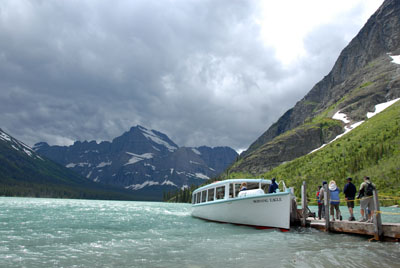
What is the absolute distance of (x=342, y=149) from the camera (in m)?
157

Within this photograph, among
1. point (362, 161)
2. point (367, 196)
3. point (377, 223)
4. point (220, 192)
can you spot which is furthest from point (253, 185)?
→ point (362, 161)

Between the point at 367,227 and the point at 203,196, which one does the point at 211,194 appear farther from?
the point at 367,227

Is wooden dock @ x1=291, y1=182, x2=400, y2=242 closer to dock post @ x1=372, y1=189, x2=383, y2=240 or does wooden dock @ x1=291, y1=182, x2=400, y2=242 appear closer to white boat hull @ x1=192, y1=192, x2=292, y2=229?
dock post @ x1=372, y1=189, x2=383, y2=240

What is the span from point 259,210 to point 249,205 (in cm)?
109

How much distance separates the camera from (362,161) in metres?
131

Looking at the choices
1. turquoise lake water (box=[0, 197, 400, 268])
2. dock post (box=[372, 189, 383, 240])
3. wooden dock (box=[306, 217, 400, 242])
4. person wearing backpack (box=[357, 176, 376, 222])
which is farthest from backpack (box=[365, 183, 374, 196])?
turquoise lake water (box=[0, 197, 400, 268])

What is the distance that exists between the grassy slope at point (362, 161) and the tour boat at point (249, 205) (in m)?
87.6

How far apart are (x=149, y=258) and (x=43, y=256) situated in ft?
18.8

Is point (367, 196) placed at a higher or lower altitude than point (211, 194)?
lower

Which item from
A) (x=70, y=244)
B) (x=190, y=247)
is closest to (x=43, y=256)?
(x=70, y=244)

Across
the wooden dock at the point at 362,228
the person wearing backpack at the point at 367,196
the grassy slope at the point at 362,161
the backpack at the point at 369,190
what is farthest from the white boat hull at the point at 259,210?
the grassy slope at the point at 362,161

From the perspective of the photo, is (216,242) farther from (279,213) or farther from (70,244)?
(70,244)

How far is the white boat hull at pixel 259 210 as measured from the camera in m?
26.5

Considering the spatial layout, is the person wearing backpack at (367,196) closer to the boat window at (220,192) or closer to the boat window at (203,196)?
the boat window at (220,192)
